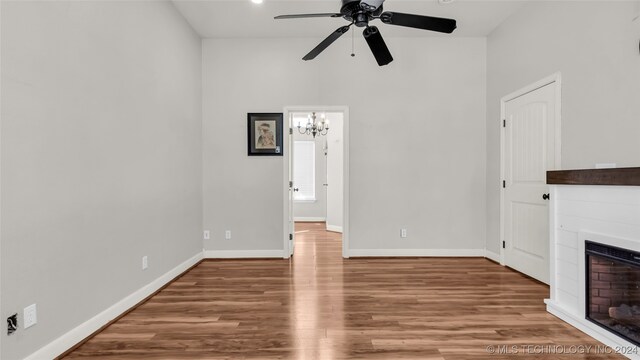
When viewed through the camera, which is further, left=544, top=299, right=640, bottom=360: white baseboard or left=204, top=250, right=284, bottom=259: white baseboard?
left=204, top=250, right=284, bottom=259: white baseboard

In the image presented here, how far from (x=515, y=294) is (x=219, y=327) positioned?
2.76 metres

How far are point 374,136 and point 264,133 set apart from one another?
158 centimetres

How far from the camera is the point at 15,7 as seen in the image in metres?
1.66

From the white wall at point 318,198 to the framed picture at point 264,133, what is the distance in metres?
3.80

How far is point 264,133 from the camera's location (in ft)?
14.1

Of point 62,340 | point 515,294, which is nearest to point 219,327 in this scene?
point 62,340

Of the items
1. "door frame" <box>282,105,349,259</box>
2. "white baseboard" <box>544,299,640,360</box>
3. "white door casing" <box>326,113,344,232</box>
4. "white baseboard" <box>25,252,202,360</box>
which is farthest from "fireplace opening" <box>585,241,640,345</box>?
"white door casing" <box>326,113,344,232</box>

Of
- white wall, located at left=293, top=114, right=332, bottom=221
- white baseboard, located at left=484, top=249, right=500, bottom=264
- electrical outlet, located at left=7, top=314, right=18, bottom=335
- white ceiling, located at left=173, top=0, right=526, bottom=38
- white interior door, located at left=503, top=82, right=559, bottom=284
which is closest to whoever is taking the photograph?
electrical outlet, located at left=7, top=314, right=18, bottom=335

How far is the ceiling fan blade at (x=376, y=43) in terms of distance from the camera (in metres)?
2.39

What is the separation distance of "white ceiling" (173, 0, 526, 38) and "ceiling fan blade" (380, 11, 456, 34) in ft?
4.21

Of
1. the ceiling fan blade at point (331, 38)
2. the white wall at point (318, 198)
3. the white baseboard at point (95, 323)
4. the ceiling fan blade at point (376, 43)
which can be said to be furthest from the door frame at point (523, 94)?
the white wall at point (318, 198)

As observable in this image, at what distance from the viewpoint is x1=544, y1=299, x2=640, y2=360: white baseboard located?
1.94 meters

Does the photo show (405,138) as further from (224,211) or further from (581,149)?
(224,211)

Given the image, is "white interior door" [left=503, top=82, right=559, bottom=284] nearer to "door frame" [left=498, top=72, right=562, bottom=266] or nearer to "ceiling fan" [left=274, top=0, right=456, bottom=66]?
"door frame" [left=498, top=72, right=562, bottom=266]
